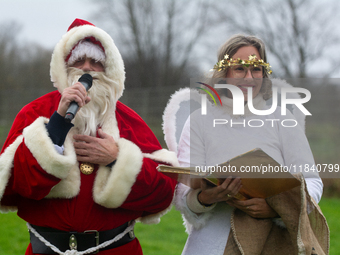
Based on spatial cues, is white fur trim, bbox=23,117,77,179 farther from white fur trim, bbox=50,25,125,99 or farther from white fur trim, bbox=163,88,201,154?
white fur trim, bbox=163,88,201,154

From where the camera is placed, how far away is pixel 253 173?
178 centimetres

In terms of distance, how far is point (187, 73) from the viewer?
15.6m

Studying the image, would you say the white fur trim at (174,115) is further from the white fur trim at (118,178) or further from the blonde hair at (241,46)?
the white fur trim at (118,178)

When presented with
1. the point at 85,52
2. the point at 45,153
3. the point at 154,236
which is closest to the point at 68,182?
the point at 45,153

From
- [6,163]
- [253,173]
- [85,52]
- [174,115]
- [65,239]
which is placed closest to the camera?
[253,173]

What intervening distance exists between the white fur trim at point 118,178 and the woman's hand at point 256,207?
1.91 feet

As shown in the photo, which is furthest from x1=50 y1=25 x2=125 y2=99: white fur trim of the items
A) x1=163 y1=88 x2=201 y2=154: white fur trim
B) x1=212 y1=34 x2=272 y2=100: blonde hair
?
x1=212 y1=34 x2=272 y2=100: blonde hair

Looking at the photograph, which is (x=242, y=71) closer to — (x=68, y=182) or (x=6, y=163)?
(x=68, y=182)

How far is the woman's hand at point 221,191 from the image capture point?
1.89 meters

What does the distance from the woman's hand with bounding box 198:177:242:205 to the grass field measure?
3.16 metres

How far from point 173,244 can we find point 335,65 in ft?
28.5

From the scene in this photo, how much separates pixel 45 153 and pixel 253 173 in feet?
3.30

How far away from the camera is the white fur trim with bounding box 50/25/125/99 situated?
2221 millimetres

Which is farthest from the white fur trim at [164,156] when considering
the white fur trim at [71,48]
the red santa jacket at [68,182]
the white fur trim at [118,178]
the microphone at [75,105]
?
the microphone at [75,105]
